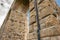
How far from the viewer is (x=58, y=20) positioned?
129 cm

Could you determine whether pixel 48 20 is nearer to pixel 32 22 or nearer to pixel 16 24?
pixel 32 22

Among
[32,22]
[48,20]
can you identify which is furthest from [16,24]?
[48,20]

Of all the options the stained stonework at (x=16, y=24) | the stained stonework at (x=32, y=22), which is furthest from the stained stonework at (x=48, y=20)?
the stained stonework at (x=16, y=24)

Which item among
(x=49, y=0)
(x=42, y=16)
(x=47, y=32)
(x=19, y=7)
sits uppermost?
(x=19, y=7)

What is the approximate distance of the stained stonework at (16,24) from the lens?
2920 mm

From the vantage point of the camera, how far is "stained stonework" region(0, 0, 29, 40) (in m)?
2.92

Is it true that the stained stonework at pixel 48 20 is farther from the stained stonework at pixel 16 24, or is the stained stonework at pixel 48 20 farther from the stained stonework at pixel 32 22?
the stained stonework at pixel 16 24

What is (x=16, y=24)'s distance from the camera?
3064 mm

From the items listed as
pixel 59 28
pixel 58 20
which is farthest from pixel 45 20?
pixel 59 28

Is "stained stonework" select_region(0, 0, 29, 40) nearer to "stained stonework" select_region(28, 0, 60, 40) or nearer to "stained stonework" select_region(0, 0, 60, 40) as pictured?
"stained stonework" select_region(0, 0, 60, 40)

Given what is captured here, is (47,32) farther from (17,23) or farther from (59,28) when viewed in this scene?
(17,23)

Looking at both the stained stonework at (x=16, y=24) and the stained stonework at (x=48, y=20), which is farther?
the stained stonework at (x=16, y=24)

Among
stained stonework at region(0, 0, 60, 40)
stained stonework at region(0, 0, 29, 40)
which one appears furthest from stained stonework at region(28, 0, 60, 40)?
stained stonework at region(0, 0, 29, 40)

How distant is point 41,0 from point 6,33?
1639 millimetres
